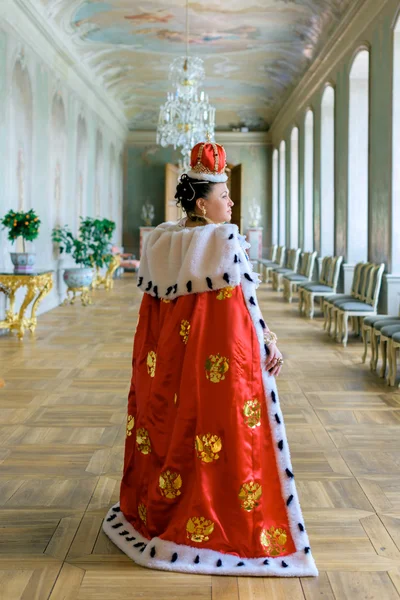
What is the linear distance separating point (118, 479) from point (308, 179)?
13070 mm

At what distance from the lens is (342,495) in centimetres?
359

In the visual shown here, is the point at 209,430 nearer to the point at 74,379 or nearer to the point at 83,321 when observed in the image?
the point at 74,379

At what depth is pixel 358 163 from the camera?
11.4 metres

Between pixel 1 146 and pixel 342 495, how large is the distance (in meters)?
7.66

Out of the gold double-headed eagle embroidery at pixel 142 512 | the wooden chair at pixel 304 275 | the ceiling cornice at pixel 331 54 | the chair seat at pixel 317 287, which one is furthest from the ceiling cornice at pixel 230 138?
the gold double-headed eagle embroidery at pixel 142 512

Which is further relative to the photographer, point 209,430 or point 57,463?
point 57,463

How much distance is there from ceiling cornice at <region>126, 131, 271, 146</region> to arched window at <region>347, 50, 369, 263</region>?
1196 centimetres

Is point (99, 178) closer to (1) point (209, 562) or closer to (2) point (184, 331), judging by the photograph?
(2) point (184, 331)

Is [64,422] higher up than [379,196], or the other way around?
[379,196]

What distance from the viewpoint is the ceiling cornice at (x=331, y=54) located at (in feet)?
32.8

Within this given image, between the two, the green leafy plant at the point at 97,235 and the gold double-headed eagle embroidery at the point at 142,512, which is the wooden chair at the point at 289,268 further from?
the gold double-headed eagle embroidery at the point at 142,512

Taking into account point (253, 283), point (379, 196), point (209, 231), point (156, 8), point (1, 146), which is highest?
point (156, 8)

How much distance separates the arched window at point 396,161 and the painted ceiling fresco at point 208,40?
2.28 m

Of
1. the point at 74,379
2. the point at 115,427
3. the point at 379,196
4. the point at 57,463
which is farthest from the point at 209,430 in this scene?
the point at 379,196
